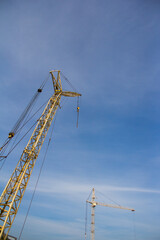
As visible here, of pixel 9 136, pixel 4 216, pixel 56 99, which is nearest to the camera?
pixel 4 216

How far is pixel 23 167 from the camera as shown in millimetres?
24719

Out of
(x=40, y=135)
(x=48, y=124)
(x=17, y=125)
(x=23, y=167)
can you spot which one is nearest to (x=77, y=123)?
(x=48, y=124)

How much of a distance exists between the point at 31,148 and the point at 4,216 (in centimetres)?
1060

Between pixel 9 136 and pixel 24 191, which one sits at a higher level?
pixel 9 136

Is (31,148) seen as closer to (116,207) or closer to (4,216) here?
(4,216)

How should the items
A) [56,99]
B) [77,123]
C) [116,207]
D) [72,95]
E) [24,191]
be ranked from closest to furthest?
[24,191] → [56,99] → [72,95] → [77,123] → [116,207]

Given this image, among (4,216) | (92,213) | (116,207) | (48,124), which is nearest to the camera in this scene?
(4,216)

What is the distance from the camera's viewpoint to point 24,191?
77.3 feet

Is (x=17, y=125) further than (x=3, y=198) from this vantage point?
Yes

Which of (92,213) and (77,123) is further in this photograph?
(92,213)

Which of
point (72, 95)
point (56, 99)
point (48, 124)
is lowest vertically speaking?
point (48, 124)

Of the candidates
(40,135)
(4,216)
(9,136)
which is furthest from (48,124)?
(4,216)

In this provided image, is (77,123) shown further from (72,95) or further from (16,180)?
(16,180)

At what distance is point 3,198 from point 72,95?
25.4 m
